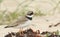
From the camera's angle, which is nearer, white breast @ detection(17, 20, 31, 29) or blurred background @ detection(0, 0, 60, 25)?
white breast @ detection(17, 20, 31, 29)

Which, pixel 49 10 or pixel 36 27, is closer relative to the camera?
pixel 36 27

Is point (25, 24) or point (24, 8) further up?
point (24, 8)

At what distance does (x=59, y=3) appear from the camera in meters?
11.3

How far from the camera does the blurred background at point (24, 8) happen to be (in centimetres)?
930

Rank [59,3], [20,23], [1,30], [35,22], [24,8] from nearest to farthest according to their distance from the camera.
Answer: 1. [1,30]
2. [20,23]
3. [35,22]
4. [24,8]
5. [59,3]

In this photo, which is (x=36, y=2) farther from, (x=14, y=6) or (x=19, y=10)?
(x=19, y=10)

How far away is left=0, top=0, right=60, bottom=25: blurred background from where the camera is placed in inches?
366

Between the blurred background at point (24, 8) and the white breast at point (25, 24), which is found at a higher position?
the blurred background at point (24, 8)

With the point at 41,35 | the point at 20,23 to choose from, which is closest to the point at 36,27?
the point at 20,23

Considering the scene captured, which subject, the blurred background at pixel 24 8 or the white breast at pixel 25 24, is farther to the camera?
the blurred background at pixel 24 8

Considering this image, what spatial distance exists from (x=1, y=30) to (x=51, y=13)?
2.97 m

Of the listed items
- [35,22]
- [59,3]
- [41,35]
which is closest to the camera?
[41,35]

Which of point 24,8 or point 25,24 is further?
point 24,8

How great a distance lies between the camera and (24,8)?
33.1 ft
